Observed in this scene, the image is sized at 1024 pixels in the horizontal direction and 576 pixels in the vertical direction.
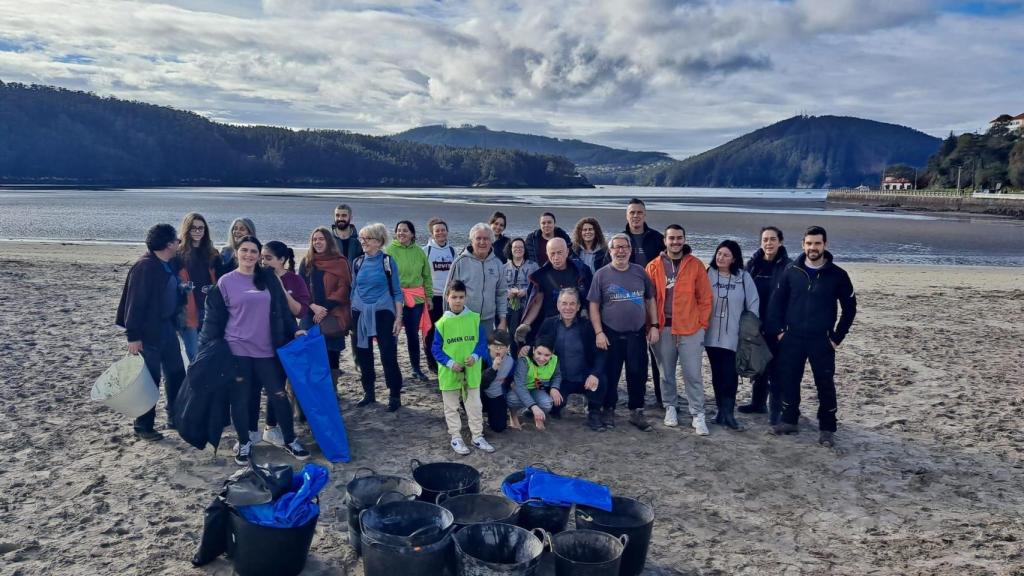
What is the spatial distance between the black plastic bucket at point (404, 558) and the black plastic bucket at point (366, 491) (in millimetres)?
552

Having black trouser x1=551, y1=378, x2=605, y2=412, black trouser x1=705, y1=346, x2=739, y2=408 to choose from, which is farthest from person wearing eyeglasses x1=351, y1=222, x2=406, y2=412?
black trouser x1=705, y1=346, x2=739, y2=408

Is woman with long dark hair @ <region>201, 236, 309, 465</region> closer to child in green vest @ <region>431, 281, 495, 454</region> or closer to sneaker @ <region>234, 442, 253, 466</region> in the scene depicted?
sneaker @ <region>234, 442, 253, 466</region>

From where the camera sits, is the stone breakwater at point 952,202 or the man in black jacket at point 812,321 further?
the stone breakwater at point 952,202

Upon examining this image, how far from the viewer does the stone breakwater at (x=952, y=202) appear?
5600cm

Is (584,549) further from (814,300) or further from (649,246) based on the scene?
(649,246)

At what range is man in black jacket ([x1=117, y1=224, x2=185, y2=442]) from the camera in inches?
212

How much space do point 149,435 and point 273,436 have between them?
1116 mm

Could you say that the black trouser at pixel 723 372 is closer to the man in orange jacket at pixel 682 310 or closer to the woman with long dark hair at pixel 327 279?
the man in orange jacket at pixel 682 310

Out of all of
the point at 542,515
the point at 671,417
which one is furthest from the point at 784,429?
the point at 542,515

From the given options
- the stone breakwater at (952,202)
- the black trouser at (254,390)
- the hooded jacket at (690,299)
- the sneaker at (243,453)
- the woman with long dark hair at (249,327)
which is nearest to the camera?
the woman with long dark hair at (249,327)

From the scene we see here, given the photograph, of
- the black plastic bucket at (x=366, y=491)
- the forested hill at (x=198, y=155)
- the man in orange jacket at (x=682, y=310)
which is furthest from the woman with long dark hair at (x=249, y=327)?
the forested hill at (x=198, y=155)

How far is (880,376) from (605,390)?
4313 millimetres

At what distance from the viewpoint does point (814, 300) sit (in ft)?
19.0

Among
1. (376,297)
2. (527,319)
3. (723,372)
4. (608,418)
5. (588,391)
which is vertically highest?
(376,297)
